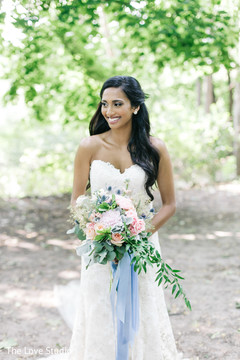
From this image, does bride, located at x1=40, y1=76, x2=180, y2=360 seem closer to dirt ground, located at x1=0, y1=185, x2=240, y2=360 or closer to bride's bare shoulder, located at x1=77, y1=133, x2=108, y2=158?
bride's bare shoulder, located at x1=77, y1=133, x2=108, y2=158

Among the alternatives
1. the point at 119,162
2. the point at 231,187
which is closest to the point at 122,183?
the point at 119,162

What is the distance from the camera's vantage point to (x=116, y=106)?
2783mm

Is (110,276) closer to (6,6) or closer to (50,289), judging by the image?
(50,289)

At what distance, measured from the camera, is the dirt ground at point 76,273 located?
3826 mm

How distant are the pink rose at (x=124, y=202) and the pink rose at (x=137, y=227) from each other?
0.10 meters

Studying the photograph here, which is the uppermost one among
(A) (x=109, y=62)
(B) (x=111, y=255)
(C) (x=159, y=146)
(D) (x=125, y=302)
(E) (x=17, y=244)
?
(A) (x=109, y=62)

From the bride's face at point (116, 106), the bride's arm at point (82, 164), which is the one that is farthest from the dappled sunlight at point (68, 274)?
the bride's face at point (116, 106)

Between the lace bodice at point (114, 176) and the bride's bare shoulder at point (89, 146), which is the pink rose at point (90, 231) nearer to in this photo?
the lace bodice at point (114, 176)

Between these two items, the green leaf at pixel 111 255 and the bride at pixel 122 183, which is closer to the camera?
the green leaf at pixel 111 255

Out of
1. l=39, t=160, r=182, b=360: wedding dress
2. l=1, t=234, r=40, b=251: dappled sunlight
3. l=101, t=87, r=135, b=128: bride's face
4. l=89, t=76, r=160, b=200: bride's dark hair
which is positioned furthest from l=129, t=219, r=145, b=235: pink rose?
l=1, t=234, r=40, b=251: dappled sunlight

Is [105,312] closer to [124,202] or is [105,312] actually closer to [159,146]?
[124,202]

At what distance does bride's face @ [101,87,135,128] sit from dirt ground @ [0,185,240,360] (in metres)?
2.18

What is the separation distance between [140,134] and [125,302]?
1177mm

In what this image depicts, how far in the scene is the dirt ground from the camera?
12.6 feet
